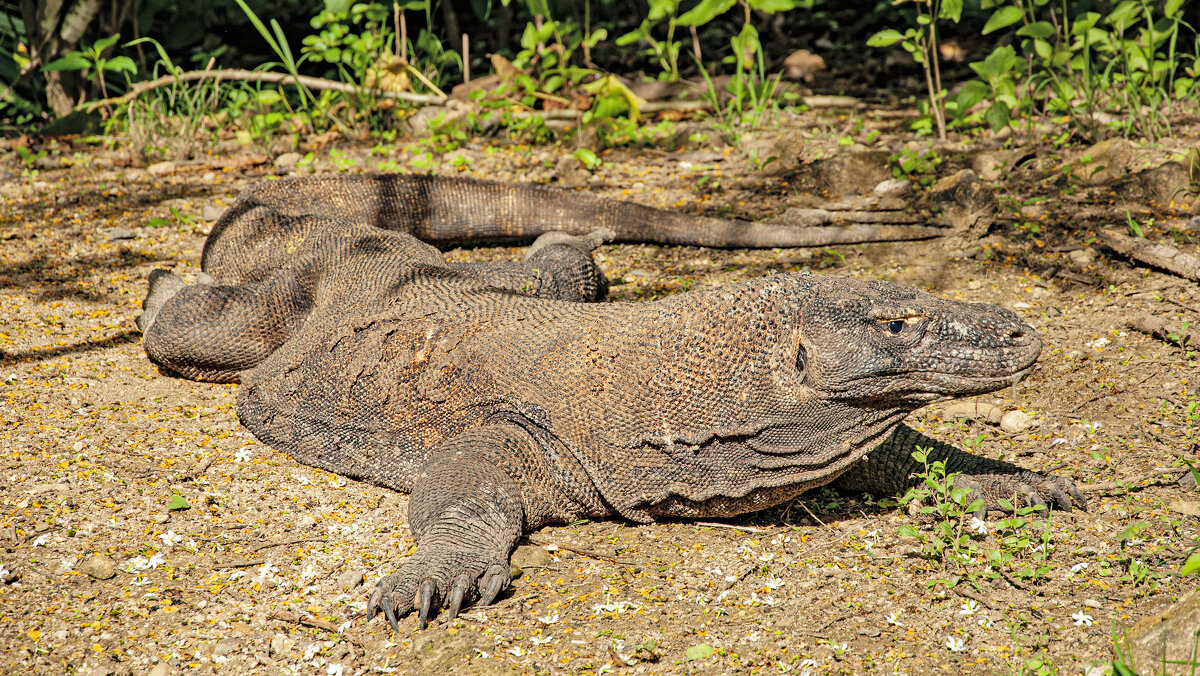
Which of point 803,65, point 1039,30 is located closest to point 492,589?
point 1039,30

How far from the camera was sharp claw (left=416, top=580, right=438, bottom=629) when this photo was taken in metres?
2.61

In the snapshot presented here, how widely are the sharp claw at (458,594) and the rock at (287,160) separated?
5.12 metres

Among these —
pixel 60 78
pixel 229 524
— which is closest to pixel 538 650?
pixel 229 524

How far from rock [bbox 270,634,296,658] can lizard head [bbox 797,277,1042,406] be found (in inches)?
67.9

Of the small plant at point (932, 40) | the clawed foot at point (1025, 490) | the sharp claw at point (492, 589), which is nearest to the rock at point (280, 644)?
the sharp claw at point (492, 589)

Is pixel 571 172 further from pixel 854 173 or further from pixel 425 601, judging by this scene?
pixel 425 601

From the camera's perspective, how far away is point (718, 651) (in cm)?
246

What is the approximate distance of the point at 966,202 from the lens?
5.16 metres

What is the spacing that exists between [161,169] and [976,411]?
611cm

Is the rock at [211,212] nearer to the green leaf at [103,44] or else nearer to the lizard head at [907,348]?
the green leaf at [103,44]

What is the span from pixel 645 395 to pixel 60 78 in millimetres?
7351

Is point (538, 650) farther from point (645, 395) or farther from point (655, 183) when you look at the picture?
point (655, 183)

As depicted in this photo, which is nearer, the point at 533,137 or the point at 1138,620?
the point at 1138,620

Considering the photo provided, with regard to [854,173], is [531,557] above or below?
below
